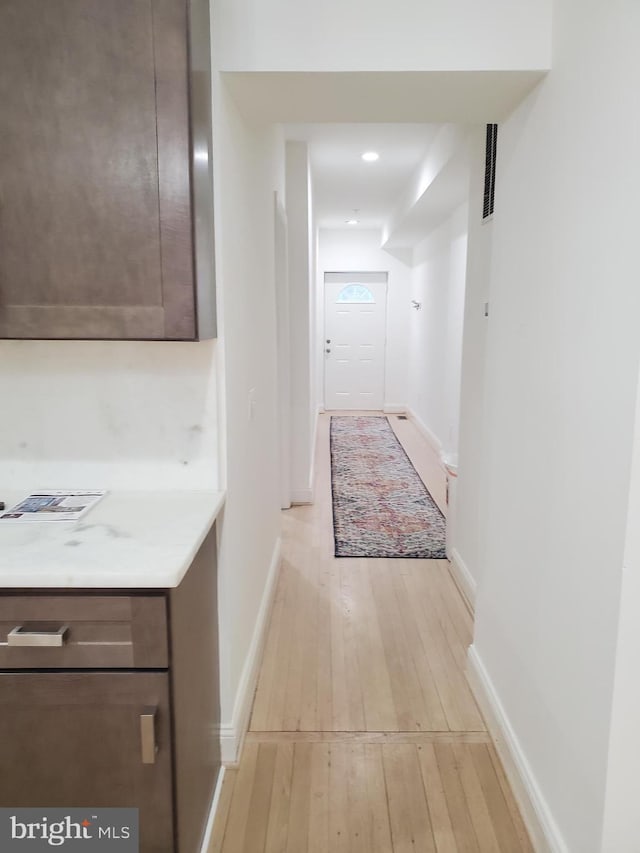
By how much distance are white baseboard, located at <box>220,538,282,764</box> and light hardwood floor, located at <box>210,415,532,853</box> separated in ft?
0.15

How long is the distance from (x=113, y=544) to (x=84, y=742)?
A: 410mm

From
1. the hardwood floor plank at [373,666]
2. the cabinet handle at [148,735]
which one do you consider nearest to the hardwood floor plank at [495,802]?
the hardwood floor plank at [373,666]

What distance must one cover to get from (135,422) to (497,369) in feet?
3.97

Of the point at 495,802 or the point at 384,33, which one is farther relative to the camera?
the point at 495,802

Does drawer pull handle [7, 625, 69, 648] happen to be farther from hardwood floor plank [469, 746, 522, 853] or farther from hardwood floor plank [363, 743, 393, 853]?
hardwood floor plank [469, 746, 522, 853]

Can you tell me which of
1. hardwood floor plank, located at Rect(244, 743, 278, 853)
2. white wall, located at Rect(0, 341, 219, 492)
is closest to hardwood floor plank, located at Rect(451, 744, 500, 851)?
hardwood floor plank, located at Rect(244, 743, 278, 853)

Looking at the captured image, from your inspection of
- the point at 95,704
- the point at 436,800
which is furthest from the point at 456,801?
the point at 95,704

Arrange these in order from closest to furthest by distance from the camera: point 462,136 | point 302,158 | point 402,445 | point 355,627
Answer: point 355,627
point 462,136
point 302,158
point 402,445

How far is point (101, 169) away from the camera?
126 cm

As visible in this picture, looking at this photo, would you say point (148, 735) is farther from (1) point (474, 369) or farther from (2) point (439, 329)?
(2) point (439, 329)

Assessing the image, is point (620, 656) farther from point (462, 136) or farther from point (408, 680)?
point (462, 136)

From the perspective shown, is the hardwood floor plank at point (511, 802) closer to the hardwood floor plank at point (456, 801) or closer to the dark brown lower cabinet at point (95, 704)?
the hardwood floor plank at point (456, 801)

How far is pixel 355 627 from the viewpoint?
2551 millimetres

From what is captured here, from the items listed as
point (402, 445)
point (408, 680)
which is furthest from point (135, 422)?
point (402, 445)
